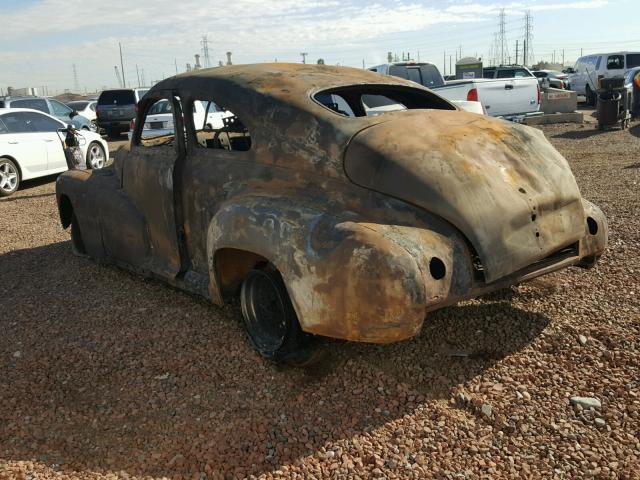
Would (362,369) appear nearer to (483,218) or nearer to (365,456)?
(365,456)

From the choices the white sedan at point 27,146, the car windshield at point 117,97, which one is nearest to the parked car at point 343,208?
the white sedan at point 27,146

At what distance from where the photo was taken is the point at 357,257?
9.36 feet

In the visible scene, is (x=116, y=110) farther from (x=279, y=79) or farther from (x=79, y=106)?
(x=279, y=79)

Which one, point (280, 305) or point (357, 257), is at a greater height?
point (357, 257)

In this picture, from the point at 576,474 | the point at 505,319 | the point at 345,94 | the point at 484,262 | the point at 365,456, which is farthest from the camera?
the point at 345,94

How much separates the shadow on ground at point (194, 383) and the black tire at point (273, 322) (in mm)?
129

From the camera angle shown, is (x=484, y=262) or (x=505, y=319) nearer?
(x=484, y=262)

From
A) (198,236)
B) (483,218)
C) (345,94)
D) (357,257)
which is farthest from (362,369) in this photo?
(345,94)

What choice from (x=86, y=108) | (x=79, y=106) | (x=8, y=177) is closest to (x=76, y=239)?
(x=8, y=177)

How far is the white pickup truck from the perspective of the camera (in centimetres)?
1207

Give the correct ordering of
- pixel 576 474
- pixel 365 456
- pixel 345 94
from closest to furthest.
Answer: pixel 576 474 < pixel 365 456 < pixel 345 94

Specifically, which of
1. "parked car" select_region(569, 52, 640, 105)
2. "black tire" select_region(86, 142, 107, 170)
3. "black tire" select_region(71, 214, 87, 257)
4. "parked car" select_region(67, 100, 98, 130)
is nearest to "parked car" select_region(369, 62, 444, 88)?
"black tire" select_region(86, 142, 107, 170)

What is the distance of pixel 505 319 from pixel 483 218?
1.19 metres

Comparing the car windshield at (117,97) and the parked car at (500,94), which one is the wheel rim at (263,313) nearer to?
the parked car at (500,94)
